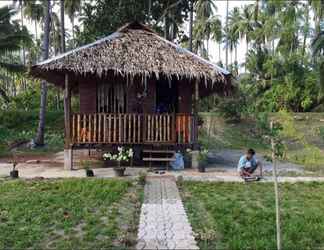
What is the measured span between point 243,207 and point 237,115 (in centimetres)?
2186

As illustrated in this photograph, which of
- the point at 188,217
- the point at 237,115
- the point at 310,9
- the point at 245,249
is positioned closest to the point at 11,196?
the point at 188,217

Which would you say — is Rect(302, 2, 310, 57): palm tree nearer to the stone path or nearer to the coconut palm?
the coconut palm

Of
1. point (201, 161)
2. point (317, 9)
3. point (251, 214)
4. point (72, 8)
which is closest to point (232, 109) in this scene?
point (317, 9)

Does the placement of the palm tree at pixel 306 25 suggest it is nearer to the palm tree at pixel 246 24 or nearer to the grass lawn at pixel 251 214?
the palm tree at pixel 246 24

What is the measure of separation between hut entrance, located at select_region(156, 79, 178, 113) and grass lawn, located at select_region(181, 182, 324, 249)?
4779mm

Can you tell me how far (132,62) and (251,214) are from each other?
6599 mm

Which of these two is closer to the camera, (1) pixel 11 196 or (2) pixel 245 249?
(2) pixel 245 249

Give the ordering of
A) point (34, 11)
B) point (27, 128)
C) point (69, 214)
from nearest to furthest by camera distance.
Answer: point (69, 214)
point (27, 128)
point (34, 11)

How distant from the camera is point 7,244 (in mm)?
5891

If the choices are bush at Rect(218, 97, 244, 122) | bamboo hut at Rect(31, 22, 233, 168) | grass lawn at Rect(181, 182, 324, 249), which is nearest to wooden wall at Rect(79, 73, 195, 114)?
bamboo hut at Rect(31, 22, 233, 168)

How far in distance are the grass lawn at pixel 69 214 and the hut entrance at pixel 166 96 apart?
496cm

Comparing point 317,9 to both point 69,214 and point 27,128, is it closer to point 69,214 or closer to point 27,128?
point 27,128

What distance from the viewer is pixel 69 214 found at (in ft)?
24.2

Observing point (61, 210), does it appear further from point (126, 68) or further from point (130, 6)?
point (130, 6)
